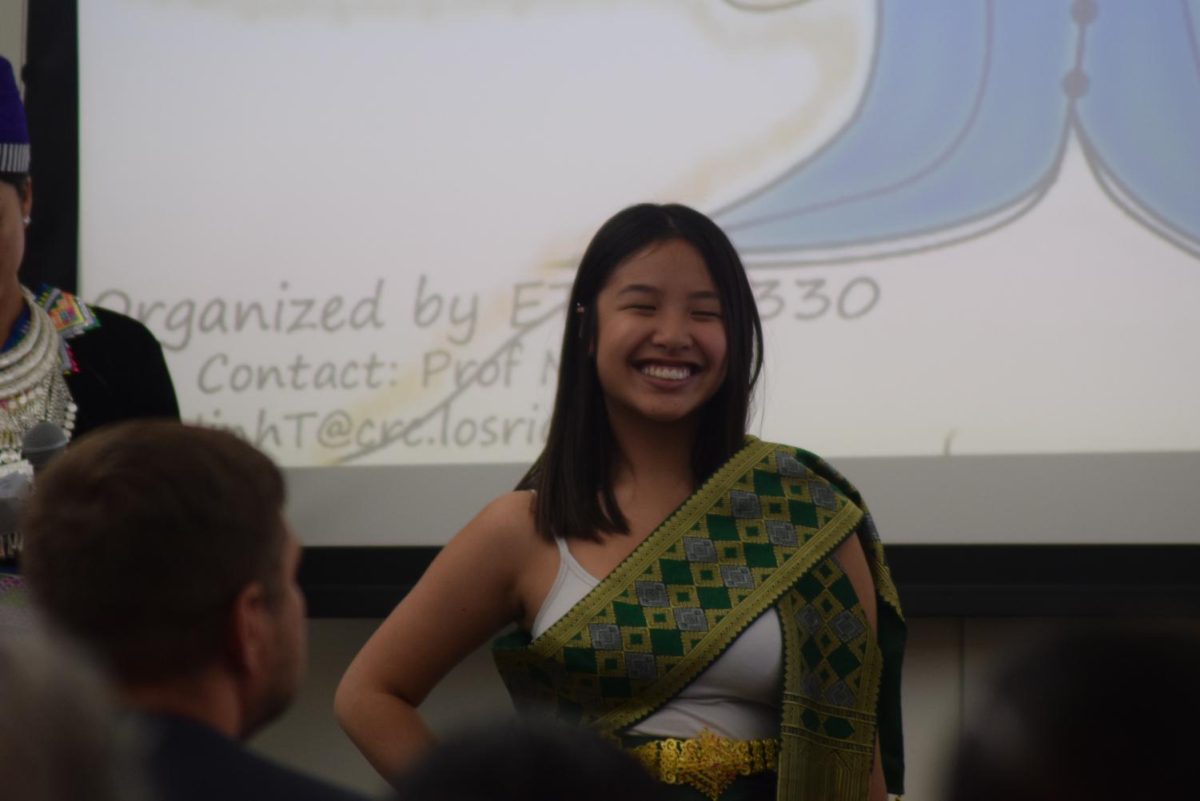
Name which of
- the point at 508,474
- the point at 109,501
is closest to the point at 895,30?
the point at 508,474

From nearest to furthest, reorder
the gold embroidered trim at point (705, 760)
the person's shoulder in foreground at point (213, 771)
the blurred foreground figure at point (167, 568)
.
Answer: the person's shoulder in foreground at point (213, 771) → the blurred foreground figure at point (167, 568) → the gold embroidered trim at point (705, 760)

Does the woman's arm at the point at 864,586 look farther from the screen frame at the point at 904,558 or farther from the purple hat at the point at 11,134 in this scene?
the purple hat at the point at 11,134

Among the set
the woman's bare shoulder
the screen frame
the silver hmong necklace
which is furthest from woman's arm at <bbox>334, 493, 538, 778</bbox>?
the screen frame

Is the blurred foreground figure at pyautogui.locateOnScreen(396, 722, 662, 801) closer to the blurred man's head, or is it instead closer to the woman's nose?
the blurred man's head

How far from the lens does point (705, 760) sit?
1731 millimetres

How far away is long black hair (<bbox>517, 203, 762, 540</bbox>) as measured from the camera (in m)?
1.86

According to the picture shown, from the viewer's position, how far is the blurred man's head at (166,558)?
1.15 m

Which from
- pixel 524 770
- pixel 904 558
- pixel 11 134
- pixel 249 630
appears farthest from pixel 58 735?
pixel 904 558

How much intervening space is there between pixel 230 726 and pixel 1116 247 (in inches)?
69.4

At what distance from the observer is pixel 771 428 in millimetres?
2682

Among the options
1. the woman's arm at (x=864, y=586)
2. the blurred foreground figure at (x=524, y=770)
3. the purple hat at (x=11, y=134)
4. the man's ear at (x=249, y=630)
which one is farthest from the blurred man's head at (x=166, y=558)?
the purple hat at (x=11, y=134)

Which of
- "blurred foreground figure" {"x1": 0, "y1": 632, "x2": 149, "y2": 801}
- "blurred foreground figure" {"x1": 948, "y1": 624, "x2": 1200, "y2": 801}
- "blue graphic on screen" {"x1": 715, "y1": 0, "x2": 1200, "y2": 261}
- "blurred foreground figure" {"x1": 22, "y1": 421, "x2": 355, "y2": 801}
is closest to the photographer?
"blurred foreground figure" {"x1": 0, "y1": 632, "x2": 149, "y2": 801}

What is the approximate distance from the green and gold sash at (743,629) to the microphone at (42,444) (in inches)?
21.0

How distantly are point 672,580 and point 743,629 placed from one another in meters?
0.09
